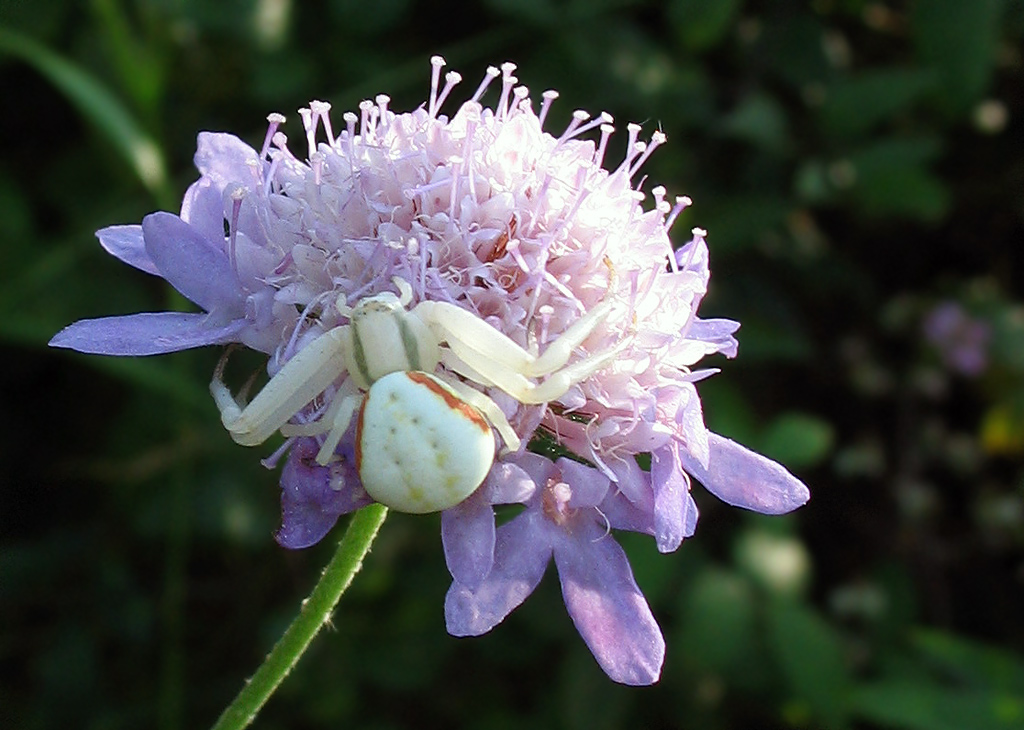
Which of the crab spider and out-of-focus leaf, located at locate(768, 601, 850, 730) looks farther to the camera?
out-of-focus leaf, located at locate(768, 601, 850, 730)

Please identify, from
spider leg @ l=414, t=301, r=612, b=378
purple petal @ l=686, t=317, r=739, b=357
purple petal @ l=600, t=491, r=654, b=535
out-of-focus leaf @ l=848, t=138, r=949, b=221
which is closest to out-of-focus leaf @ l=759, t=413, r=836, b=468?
out-of-focus leaf @ l=848, t=138, r=949, b=221

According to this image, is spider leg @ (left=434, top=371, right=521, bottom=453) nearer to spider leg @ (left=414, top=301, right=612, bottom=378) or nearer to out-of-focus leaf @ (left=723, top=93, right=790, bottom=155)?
spider leg @ (left=414, top=301, right=612, bottom=378)

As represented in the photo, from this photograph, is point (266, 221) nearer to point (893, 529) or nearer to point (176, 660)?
point (176, 660)

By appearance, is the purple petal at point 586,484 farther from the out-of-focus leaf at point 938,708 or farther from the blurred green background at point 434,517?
the out-of-focus leaf at point 938,708

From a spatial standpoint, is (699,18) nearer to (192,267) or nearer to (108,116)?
(108,116)

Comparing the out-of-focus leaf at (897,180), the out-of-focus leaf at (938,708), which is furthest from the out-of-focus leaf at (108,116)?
the out-of-focus leaf at (938,708)

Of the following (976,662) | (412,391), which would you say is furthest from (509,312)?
(976,662)

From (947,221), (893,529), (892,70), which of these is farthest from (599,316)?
(947,221)
